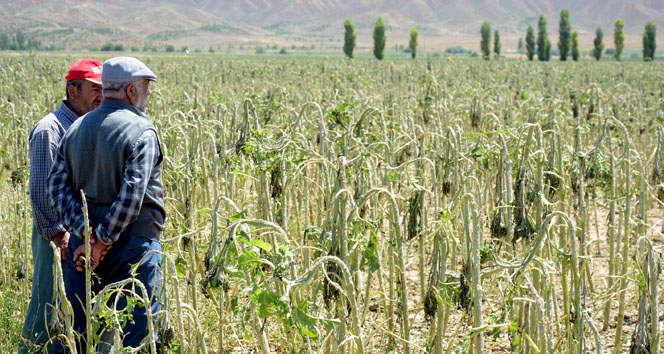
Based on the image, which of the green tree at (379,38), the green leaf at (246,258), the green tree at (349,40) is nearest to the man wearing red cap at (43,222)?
the green leaf at (246,258)

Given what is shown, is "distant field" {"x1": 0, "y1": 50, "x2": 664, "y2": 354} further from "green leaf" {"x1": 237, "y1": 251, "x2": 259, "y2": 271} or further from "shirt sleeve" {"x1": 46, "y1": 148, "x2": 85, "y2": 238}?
"shirt sleeve" {"x1": 46, "y1": 148, "x2": 85, "y2": 238}

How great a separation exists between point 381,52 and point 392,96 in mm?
38929

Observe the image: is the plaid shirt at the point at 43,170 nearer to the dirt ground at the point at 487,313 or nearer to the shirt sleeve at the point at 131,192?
the shirt sleeve at the point at 131,192

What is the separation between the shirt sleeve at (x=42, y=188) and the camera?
2902mm

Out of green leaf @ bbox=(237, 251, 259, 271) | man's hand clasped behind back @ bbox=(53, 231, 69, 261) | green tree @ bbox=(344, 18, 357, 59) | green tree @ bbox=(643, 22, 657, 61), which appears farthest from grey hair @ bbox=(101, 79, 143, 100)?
green tree @ bbox=(643, 22, 657, 61)

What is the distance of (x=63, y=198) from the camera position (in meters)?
2.66

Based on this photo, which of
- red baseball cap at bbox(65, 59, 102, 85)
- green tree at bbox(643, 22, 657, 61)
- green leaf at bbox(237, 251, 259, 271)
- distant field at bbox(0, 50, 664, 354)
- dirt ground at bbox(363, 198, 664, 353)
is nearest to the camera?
green leaf at bbox(237, 251, 259, 271)

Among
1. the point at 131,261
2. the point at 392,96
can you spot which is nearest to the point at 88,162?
the point at 131,261

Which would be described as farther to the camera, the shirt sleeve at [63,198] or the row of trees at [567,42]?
the row of trees at [567,42]

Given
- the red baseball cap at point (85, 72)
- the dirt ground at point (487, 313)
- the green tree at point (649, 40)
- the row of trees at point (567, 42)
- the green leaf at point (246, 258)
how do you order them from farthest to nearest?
1. the row of trees at point (567, 42)
2. the green tree at point (649, 40)
3. the dirt ground at point (487, 313)
4. the red baseball cap at point (85, 72)
5. the green leaf at point (246, 258)

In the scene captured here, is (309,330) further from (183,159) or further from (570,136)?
(570,136)

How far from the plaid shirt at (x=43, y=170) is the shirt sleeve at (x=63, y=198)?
7.0 inches

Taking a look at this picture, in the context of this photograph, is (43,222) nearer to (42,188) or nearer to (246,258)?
(42,188)

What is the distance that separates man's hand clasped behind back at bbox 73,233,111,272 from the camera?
2592 mm
